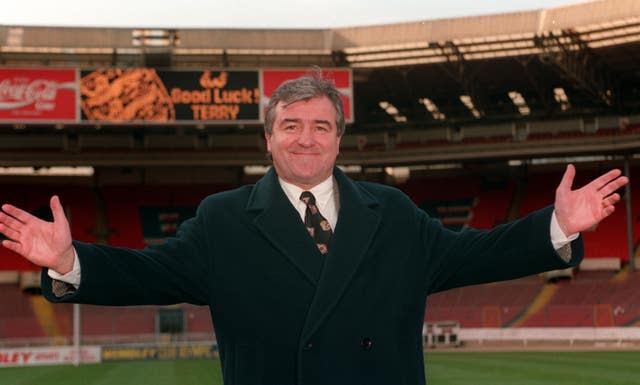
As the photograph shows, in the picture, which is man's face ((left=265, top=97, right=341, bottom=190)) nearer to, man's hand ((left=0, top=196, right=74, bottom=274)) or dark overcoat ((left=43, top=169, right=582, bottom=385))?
dark overcoat ((left=43, top=169, right=582, bottom=385))

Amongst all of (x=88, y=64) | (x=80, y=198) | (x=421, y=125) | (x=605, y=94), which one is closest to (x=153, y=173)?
(x=80, y=198)

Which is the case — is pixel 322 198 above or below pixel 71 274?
above

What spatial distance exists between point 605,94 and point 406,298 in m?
46.0

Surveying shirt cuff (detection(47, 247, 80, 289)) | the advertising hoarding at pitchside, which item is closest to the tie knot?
shirt cuff (detection(47, 247, 80, 289))

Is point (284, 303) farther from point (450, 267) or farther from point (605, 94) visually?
point (605, 94)

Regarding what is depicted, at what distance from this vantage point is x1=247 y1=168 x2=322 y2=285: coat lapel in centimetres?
383

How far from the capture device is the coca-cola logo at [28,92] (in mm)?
43219

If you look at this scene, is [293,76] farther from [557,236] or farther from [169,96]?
[557,236]

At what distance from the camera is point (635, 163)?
165ft

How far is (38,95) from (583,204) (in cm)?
4193

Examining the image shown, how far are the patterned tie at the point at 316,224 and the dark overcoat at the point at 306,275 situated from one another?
7 cm

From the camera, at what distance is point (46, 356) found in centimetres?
3375

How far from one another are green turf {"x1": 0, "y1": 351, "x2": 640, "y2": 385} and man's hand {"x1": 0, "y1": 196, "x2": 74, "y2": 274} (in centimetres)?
2058

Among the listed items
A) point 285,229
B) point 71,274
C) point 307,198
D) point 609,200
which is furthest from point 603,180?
point 71,274
